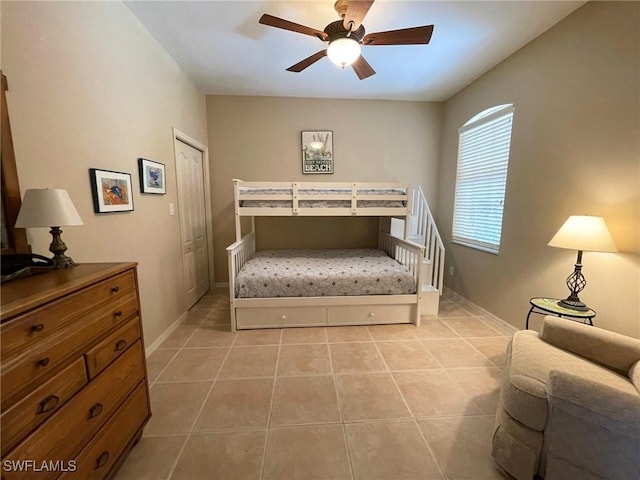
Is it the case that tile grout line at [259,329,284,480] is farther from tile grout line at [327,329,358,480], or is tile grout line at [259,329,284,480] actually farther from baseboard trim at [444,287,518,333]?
baseboard trim at [444,287,518,333]

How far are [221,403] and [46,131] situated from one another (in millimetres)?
1868

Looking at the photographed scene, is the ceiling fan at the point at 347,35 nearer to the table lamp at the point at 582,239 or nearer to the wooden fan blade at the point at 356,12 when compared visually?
the wooden fan blade at the point at 356,12

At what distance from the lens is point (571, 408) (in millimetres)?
1027

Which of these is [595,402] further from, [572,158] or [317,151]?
[317,151]

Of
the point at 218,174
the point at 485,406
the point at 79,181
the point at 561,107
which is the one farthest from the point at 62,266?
the point at 561,107

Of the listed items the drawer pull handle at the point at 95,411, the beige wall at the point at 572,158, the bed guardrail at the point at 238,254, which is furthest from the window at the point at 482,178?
the drawer pull handle at the point at 95,411

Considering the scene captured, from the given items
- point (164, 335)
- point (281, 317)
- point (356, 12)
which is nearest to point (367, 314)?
point (281, 317)

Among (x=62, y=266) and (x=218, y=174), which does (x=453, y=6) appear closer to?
(x=62, y=266)

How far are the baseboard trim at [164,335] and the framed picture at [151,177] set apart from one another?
135 centimetres

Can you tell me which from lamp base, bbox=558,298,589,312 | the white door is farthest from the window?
the white door

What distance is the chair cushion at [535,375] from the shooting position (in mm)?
1127

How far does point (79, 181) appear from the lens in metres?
1.55

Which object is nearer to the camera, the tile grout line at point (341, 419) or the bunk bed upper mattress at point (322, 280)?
the tile grout line at point (341, 419)

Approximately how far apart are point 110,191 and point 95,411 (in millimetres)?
1390
